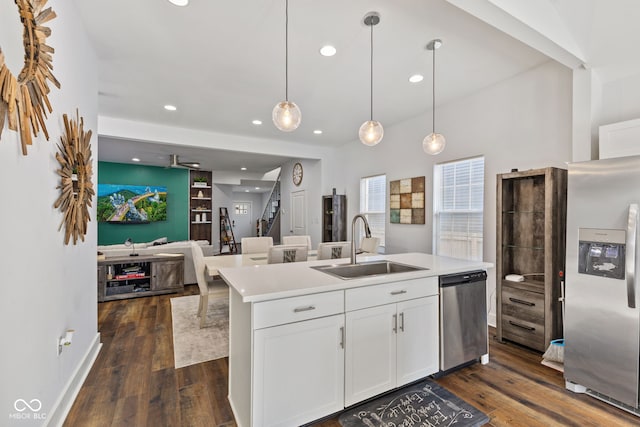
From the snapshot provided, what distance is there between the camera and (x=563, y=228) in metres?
2.74

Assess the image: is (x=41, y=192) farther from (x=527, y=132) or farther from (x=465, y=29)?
(x=527, y=132)

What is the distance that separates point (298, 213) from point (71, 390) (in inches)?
240

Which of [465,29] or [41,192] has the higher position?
[465,29]

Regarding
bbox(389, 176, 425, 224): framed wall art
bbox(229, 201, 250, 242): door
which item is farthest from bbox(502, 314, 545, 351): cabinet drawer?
bbox(229, 201, 250, 242): door

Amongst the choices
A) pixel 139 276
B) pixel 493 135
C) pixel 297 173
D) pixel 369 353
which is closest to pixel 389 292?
pixel 369 353

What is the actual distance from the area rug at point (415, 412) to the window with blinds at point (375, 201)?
11.0ft

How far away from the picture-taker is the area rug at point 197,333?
2.76 m

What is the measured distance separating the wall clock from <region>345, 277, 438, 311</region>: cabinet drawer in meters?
5.89

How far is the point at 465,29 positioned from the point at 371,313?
8.16 feet

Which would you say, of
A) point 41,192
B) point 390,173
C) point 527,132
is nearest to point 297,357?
point 41,192

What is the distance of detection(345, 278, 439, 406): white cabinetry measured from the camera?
1.87 metres

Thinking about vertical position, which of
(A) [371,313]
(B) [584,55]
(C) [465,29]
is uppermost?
(C) [465,29]

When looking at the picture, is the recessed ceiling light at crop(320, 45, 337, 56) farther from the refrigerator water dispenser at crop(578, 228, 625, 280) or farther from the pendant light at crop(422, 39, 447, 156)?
the refrigerator water dispenser at crop(578, 228, 625, 280)

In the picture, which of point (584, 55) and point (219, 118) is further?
point (219, 118)
